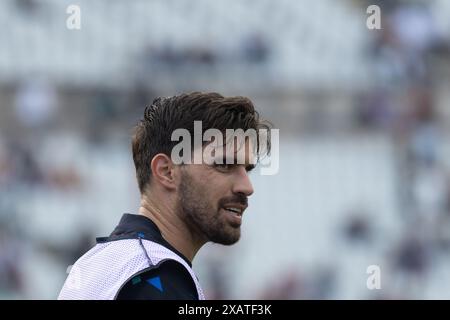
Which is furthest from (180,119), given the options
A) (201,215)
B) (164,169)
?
(201,215)

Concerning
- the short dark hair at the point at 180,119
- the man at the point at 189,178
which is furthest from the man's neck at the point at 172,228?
the short dark hair at the point at 180,119

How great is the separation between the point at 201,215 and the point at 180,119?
25 cm

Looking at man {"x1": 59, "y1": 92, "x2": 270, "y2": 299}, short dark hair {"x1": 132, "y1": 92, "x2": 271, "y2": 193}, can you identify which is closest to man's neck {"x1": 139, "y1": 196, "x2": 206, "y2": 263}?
man {"x1": 59, "y1": 92, "x2": 270, "y2": 299}

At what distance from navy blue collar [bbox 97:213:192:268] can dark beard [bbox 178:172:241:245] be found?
0.29 feet

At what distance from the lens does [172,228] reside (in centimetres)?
244

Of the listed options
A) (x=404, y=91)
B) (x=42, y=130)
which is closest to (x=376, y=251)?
(x=404, y=91)

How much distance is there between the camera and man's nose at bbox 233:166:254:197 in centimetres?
247

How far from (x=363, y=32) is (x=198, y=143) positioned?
9491mm

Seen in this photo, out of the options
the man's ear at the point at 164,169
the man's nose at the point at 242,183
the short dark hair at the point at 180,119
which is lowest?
the man's nose at the point at 242,183

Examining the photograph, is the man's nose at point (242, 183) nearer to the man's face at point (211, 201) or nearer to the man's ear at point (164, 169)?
the man's face at point (211, 201)

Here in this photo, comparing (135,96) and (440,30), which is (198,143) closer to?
(135,96)

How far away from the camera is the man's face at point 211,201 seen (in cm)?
243

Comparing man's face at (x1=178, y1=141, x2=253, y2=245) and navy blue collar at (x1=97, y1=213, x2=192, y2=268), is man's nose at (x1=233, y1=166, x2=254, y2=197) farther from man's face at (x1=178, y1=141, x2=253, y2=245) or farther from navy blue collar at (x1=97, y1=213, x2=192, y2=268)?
navy blue collar at (x1=97, y1=213, x2=192, y2=268)

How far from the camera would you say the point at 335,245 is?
10.2 metres
